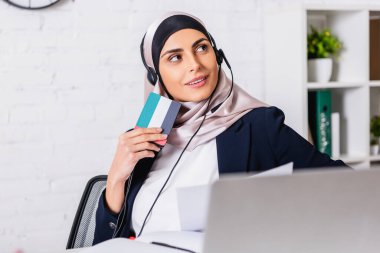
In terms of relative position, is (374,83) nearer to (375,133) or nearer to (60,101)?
(375,133)

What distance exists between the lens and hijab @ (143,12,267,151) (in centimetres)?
156

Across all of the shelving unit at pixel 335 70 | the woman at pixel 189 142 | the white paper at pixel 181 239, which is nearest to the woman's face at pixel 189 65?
the woman at pixel 189 142

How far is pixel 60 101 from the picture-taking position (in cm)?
231

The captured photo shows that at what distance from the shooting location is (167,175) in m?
1.52

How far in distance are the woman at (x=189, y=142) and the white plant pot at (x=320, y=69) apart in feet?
3.22

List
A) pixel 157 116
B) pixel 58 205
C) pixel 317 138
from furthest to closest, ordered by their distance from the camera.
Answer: pixel 317 138 < pixel 58 205 < pixel 157 116

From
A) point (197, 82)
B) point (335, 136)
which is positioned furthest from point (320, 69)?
point (197, 82)

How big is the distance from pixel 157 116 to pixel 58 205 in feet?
3.52

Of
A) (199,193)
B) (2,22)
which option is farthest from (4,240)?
(199,193)

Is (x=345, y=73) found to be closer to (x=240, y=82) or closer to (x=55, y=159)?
(x=240, y=82)

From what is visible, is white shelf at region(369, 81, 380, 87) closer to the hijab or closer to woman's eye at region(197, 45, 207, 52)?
the hijab

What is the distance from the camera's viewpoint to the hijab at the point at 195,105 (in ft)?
5.13

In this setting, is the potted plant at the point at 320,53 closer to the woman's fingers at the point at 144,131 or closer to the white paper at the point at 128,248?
the woman's fingers at the point at 144,131

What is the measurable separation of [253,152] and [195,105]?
217 mm
